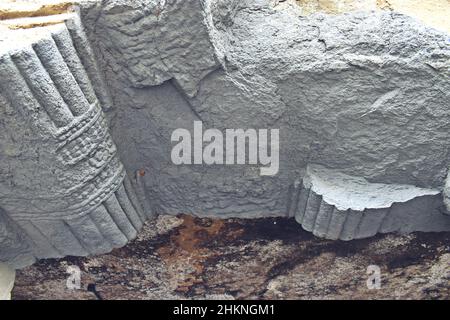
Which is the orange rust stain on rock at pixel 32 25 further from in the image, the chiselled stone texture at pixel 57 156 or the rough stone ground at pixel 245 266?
the rough stone ground at pixel 245 266

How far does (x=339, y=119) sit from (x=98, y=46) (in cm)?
51

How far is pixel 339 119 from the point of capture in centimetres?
112

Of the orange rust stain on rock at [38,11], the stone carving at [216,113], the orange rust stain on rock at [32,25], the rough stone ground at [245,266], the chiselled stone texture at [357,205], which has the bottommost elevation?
the rough stone ground at [245,266]

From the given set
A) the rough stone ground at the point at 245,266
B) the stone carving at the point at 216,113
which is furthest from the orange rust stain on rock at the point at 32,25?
the rough stone ground at the point at 245,266

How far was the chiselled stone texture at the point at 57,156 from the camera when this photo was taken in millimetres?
936

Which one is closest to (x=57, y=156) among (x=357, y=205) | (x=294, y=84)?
(x=294, y=84)

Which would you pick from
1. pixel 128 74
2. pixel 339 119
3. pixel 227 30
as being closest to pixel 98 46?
pixel 128 74

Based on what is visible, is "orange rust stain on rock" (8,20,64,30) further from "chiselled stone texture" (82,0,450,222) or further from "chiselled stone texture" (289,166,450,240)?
"chiselled stone texture" (289,166,450,240)

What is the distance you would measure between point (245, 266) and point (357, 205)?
410 mm

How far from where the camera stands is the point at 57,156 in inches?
39.8

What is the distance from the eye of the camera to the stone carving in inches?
39.4

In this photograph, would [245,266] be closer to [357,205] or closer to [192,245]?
[192,245]

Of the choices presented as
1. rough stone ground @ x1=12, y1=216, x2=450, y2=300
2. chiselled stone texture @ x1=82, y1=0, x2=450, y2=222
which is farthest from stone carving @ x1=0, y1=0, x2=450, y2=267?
rough stone ground @ x1=12, y1=216, x2=450, y2=300

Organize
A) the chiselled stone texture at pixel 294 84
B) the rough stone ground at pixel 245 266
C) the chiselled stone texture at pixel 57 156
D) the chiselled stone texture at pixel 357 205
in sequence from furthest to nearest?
the rough stone ground at pixel 245 266, the chiselled stone texture at pixel 357 205, the chiselled stone texture at pixel 294 84, the chiselled stone texture at pixel 57 156
